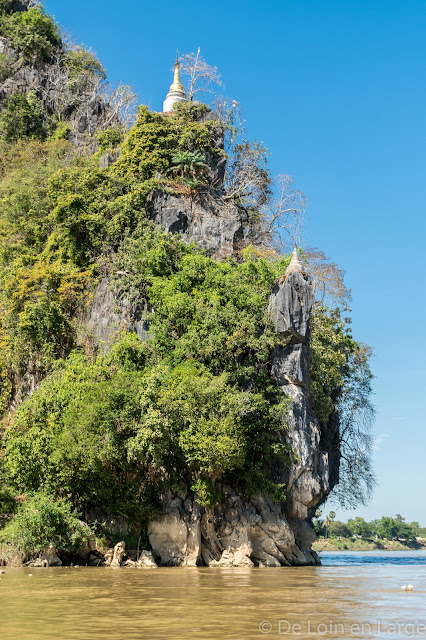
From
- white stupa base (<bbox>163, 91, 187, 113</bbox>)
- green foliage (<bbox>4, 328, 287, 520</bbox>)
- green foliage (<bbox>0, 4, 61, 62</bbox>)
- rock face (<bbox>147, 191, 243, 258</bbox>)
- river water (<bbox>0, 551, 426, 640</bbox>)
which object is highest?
green foliage (<bbox>0, 4, 61, 62</bbox>)

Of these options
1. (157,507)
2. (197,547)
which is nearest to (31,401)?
(157,507)

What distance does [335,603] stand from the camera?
9.95 meters

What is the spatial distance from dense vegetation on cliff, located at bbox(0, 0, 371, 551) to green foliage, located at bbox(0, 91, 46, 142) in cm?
596

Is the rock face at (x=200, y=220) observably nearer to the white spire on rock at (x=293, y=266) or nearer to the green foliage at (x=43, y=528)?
the white spire on rock at (x=293, y=266)

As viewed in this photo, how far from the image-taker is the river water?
712 centimetres

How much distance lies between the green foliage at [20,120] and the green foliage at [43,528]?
28.7 m

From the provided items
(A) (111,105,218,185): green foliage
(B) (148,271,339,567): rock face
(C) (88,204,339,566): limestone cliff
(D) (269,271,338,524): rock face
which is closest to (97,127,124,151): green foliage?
(A) (111,105,218,185): green foliage

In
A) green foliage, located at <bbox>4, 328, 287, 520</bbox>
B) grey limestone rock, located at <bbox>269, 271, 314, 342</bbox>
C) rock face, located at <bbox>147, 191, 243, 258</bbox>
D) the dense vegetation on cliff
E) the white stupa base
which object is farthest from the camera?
the white stupa base

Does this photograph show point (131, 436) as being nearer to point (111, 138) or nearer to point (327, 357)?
point (327, 357)

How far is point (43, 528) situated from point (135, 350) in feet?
22.6

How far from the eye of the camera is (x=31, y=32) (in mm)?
45125

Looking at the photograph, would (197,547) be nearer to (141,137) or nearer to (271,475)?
(271,475)

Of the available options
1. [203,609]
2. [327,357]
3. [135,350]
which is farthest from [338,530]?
[203,609]

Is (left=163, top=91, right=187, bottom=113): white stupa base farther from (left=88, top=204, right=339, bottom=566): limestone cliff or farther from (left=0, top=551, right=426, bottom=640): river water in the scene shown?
(left=0, top=551, right=426, bottom=640): river water
